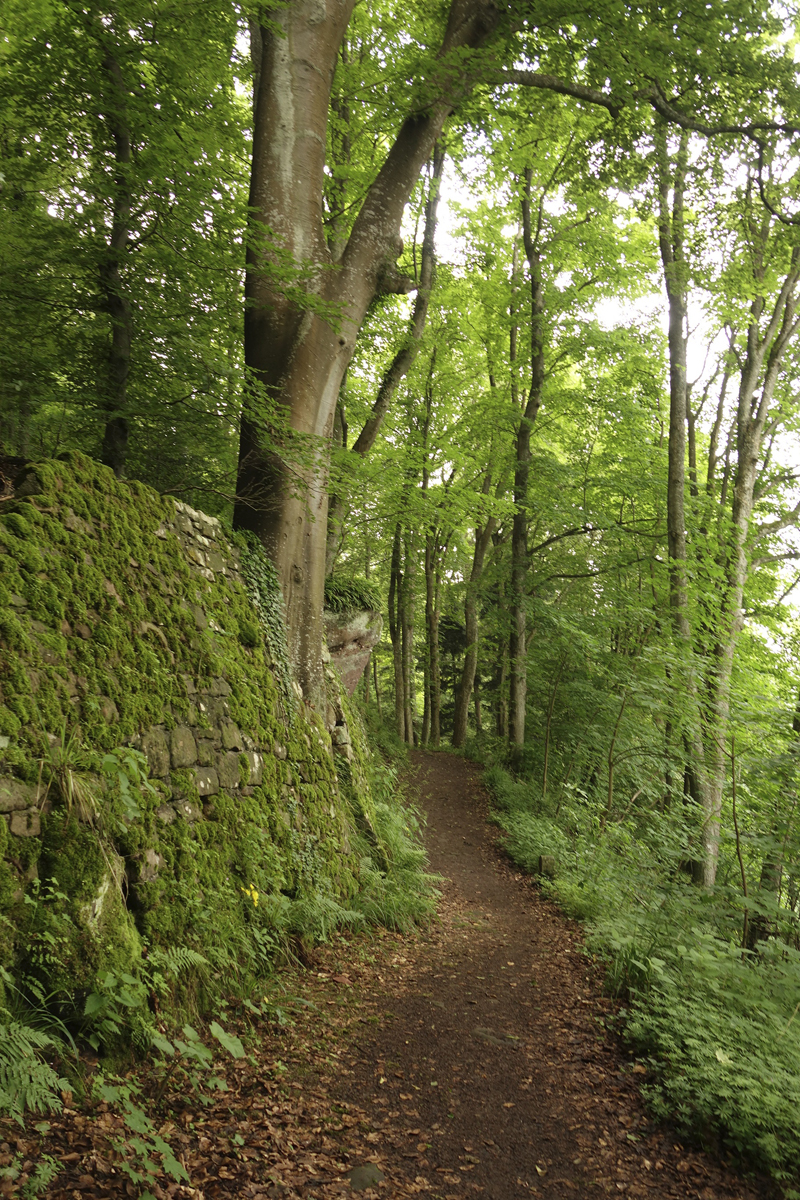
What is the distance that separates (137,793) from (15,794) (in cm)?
91

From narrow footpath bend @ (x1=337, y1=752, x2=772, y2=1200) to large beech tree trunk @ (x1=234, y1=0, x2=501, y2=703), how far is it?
126 inches

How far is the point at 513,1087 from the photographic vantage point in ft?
13.0

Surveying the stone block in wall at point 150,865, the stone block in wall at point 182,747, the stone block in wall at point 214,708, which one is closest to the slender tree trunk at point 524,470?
the stone block in wall at point 214,708

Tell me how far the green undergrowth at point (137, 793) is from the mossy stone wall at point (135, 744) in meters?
0.01

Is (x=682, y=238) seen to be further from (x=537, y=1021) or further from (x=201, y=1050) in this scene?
(x=201, y=1050)

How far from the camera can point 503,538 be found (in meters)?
20.6

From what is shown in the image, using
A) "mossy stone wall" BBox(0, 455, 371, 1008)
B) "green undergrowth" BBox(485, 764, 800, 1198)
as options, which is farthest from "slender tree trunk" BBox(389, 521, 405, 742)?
"mossy stone wall" BBox(0, 455, 371, 1008)

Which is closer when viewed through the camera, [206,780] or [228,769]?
[206,780]

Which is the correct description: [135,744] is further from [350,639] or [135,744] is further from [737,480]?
[737,480]

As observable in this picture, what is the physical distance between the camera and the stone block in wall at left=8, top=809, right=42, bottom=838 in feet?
8.76

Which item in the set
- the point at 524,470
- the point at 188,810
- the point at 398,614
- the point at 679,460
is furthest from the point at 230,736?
the point at 398,614

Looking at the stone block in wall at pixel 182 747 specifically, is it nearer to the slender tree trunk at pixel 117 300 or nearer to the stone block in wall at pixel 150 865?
the stone block in wall at pixel 150 865

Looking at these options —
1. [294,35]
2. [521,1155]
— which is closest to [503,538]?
[294,35]

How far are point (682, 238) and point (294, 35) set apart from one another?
648 centimetres
